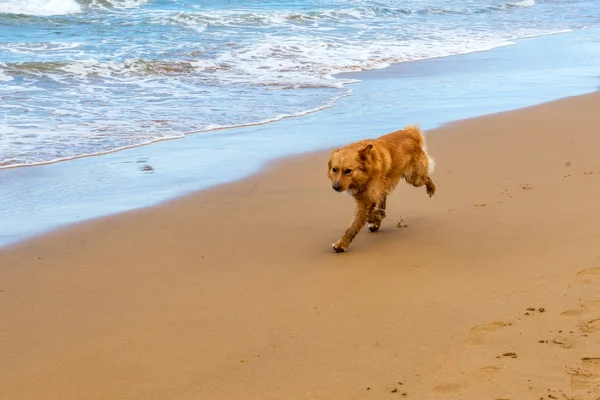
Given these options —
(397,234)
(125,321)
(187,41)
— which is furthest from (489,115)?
(187,41)

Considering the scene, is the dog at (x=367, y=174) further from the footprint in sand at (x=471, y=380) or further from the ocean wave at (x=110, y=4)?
the ocean wave at (x=110, y=4)

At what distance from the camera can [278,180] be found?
24.1ft

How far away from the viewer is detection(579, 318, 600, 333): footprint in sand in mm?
3678

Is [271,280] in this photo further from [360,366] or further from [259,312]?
[360,366]

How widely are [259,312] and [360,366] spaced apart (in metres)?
0.90

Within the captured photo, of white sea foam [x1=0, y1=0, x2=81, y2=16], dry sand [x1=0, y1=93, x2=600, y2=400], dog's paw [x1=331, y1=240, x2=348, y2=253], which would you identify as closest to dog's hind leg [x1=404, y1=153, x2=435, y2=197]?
dry sand [x1=0, y1=93, x2=600, y2=400]

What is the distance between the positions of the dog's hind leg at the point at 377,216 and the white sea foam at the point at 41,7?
1984cm

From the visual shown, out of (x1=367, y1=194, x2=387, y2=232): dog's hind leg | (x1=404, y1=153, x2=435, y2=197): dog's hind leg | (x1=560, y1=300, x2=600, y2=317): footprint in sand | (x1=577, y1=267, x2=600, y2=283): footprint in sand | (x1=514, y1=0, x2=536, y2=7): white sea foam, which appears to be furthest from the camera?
(x1=514, y1=0, x2=536, y2=7): white sea foam

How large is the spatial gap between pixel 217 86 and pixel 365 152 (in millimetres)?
7561

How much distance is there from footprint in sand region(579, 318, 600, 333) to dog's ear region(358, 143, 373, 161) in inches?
88.0

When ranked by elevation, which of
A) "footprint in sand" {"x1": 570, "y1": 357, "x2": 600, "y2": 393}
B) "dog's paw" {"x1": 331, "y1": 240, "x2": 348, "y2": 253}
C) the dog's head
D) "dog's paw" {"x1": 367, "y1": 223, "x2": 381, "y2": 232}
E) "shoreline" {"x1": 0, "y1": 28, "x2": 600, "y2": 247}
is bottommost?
"shoreline" {"x1": 0, "y1": 28, "x2": 600, "y2": 247}

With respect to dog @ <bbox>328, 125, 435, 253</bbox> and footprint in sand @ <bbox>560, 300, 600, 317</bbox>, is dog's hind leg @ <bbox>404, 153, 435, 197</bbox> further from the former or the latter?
footprint in sand @ <bbox>560, 300, 600, 317</bbox>

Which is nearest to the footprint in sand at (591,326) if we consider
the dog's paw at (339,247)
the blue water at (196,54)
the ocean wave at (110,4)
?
the dog's paw at (339,247)

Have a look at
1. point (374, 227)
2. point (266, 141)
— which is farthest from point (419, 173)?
point (266, 141)
